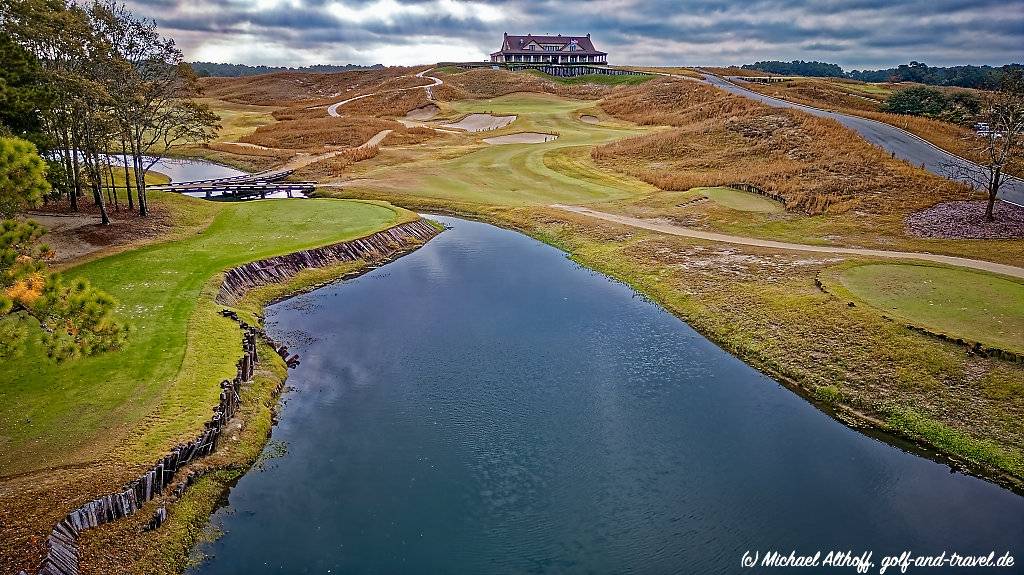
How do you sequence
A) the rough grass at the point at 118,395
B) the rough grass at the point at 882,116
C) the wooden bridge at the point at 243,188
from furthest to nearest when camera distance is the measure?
the wooden bridge at the point at 243,188 < the rough grass at the point at 882,116 < the rough grass at the point at 118,395

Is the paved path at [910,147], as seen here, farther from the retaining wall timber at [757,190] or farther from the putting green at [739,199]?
the putting green at [739,199]

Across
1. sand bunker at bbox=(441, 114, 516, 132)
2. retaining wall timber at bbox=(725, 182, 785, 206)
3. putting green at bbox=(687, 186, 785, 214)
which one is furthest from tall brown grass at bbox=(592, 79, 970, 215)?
sand bunker at bbox=(441, 114, 516, 132)

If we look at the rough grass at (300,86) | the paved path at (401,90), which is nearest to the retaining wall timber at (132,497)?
the paved path at (401,90)

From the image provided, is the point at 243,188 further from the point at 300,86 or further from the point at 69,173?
the point at 300,86

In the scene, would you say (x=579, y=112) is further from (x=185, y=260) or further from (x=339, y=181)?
(x=185, y=260)

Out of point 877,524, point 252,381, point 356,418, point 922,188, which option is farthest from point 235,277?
point 922,188

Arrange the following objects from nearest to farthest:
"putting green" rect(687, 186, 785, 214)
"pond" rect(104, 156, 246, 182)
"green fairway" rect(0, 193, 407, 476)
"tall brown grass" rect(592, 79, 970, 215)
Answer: "green fairway" rect(0, 193, 407, 476) → "tall brown grass" rect(592, 79, 970, 215) → "putting green" rect(687, 186, 785, 214) → "pond" rect(104, 156, 246, 182)

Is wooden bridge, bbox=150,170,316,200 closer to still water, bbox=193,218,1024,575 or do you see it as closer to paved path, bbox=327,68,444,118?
still water, bbox=193,218,1024,575

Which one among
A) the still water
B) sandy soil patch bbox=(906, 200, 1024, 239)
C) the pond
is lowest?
the still water
